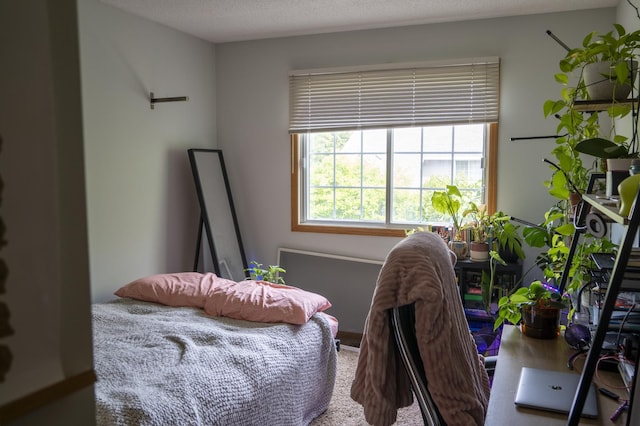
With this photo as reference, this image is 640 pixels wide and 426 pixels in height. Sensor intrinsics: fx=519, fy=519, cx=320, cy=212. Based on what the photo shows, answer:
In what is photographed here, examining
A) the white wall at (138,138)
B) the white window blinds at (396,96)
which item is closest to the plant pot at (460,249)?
the white window blinds at (396,96)

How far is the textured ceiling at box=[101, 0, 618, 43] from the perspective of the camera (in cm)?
317

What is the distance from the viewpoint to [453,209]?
136 inches

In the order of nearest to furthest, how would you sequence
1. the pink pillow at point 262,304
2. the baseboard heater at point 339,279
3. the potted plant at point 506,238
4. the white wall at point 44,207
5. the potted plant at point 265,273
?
1. the white wall at point 44,207
2. the pink pillow at point 262,304
3. the potted plant at point 506,238
4. the potted plant at point 265,273
5. the baseboard heater at point 339,279

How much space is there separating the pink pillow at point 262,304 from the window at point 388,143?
115 cm

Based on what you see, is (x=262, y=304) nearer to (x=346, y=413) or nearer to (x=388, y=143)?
(x=346, y=413)

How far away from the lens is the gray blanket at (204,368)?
73.7 inches

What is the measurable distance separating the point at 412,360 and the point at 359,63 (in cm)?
291

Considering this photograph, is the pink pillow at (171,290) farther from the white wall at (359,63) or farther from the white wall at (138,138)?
the white wall at (359,63)

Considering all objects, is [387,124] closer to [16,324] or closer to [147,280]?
[147,280]

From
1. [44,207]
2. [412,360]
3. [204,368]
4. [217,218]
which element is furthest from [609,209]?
[217,218]

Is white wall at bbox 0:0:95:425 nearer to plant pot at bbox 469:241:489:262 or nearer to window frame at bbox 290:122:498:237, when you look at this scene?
plant pot at bbox 469:241:489:262

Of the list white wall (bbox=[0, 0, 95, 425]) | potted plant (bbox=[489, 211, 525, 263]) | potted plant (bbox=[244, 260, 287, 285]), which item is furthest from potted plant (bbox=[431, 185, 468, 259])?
white wall (bbox=[0, 0, 95, 425])

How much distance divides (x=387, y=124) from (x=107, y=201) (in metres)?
1.99

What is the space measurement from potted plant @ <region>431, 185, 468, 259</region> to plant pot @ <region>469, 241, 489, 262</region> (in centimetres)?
7
